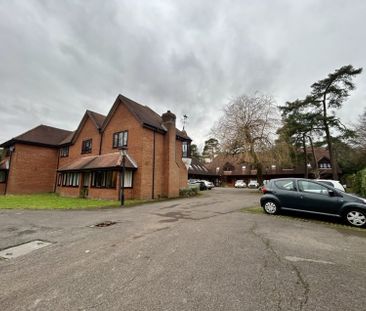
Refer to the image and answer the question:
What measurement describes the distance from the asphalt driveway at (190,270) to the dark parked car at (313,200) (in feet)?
2.90

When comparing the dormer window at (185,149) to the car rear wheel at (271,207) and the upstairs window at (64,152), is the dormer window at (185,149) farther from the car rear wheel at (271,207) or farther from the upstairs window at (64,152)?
the car rear wheel at (271,207)

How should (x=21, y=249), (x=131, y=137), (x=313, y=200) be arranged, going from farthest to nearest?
(x=131, y=137), (x=313, y=200), (x=21, y=249)

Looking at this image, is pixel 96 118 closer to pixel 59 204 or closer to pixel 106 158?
pixel 106 158

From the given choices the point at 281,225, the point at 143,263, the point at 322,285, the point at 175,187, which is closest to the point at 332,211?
the point at 281,225

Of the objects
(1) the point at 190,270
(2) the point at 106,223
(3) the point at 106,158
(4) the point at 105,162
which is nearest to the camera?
(1) the point at 190,270

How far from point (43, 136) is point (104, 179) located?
1548cm

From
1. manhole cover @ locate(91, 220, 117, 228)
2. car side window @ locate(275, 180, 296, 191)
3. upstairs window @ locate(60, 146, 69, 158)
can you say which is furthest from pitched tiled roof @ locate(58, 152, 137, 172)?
car side window @ locate(275, 180, 296, 191)

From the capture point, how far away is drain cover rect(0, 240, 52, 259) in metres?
5.35

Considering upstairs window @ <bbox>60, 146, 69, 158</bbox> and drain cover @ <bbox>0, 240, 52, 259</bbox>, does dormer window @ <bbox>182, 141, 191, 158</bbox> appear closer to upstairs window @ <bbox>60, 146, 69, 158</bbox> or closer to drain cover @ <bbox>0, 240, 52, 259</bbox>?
upstairs window @ <bbox>60, 146, 69, 158</bbox>

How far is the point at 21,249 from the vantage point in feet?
18.9

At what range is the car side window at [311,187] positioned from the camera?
8.42 meters

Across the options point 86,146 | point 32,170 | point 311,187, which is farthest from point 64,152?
point 311,187

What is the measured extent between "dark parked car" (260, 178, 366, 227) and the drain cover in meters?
9.00

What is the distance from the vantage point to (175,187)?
20.4 m
